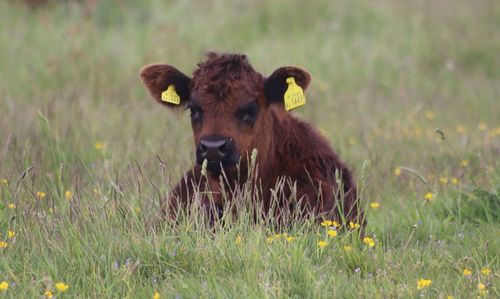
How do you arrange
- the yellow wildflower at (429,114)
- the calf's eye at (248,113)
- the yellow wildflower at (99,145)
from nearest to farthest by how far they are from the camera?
the calf's eye at (248,113), the yellow wildflower at (99,145), the yellow wildflower at (429,114)

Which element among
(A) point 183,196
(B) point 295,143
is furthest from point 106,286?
Answer: (B) point 295,143

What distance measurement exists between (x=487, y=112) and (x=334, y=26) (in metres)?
3.44

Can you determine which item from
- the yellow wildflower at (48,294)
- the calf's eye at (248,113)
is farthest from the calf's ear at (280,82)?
the yellow wildflower at (48,294)

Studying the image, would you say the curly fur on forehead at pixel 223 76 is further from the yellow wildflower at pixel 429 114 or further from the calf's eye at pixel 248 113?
the yellow wildflower at pixel 429 114

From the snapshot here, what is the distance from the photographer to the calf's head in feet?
22.1

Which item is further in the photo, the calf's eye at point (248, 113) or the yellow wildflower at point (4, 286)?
the calf's eye at point (248, 113)

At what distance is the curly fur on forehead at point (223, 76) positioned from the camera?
6969mm

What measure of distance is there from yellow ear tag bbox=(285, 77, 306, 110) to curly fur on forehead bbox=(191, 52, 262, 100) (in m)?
0.20

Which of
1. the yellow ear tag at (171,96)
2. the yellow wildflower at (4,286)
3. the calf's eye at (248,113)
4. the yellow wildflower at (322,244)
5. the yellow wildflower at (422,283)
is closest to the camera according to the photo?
the yellow wildflower at (4,286)

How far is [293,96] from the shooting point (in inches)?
279

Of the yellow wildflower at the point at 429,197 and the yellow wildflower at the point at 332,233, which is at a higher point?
the yellow wildflower at the point at 332,233

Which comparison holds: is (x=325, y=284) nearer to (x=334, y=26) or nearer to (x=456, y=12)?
(x=334, y=26)

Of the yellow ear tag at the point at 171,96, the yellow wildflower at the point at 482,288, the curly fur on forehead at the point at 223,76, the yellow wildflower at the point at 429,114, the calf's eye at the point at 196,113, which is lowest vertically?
the yellow wildflower at the point at 429,114

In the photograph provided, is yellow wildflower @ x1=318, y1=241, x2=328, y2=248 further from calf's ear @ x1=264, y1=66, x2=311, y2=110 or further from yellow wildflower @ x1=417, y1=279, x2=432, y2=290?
calf's ear @ x1=264, y1=66, x2=311, y2=110
